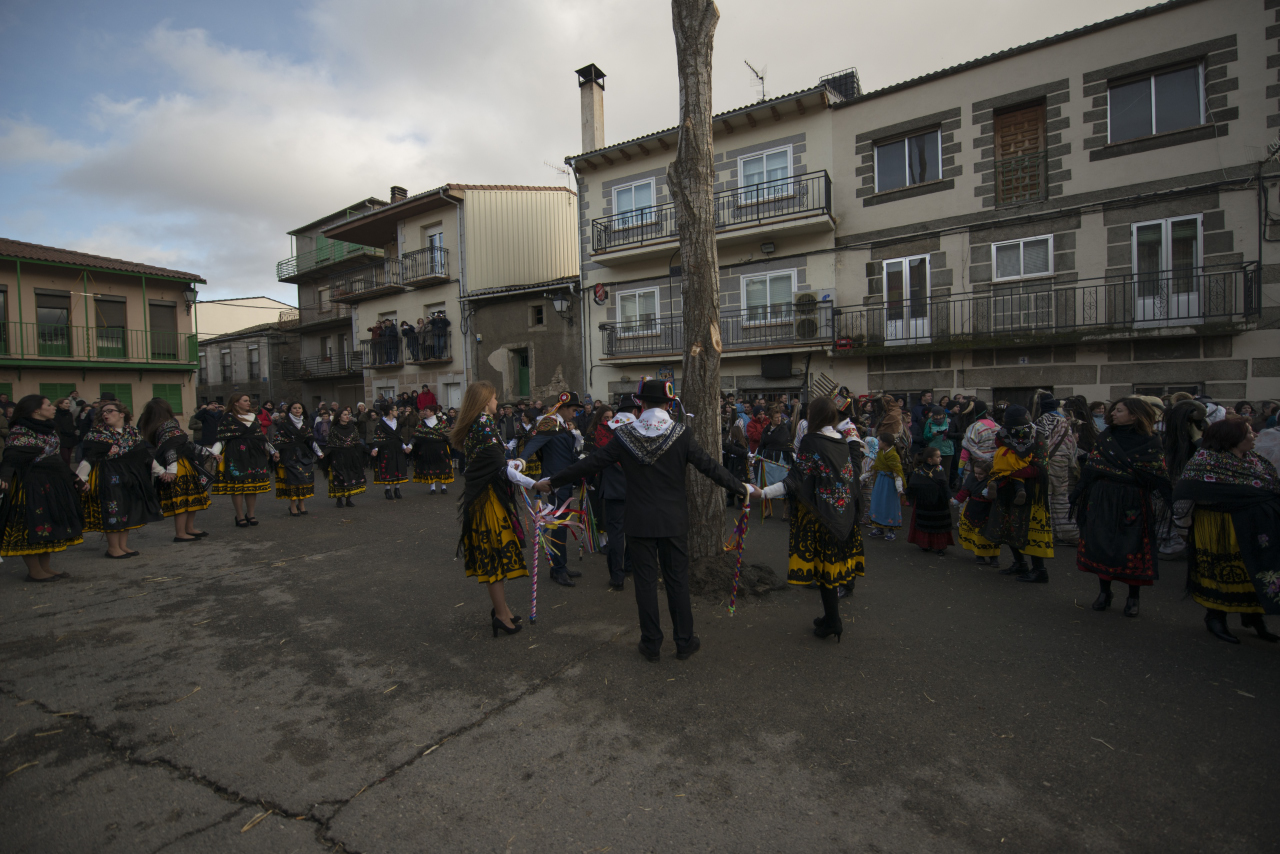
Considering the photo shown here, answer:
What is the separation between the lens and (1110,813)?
264 centimetres

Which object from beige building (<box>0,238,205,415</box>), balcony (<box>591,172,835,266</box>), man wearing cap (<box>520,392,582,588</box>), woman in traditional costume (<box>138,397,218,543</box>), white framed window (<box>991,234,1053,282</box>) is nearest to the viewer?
man wearing cap (<box>520,392,582,588</box>)

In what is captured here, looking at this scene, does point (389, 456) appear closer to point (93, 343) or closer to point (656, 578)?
point (656, 578)

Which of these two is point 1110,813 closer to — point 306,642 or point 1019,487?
point 1019,487

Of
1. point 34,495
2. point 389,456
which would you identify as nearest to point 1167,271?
point 389,456

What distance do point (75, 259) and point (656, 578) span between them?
1081 inches

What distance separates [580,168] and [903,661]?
1928 cm

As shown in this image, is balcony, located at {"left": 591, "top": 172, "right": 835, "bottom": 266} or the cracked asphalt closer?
the cracked asphalt

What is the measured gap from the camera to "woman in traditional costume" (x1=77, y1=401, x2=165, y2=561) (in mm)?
7195

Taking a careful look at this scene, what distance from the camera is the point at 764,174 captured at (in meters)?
17.3

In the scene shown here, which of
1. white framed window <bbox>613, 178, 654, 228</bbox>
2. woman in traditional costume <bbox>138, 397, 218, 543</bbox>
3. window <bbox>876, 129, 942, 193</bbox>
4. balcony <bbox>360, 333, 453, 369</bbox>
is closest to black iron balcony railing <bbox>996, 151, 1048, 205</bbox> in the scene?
window <bbox>876, 129, 942, 193</bbox>

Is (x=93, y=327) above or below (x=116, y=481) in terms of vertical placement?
above

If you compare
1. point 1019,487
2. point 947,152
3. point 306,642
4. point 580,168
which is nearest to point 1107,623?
point 1019,487

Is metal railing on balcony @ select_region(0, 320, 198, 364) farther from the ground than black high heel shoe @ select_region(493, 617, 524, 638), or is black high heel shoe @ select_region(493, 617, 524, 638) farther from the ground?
metal railing on balcony @ select_region(0, 320, 198, 364)

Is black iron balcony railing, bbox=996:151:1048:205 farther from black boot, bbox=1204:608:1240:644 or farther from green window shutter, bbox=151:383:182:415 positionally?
green window shutter, bbox=151:383:182:415
